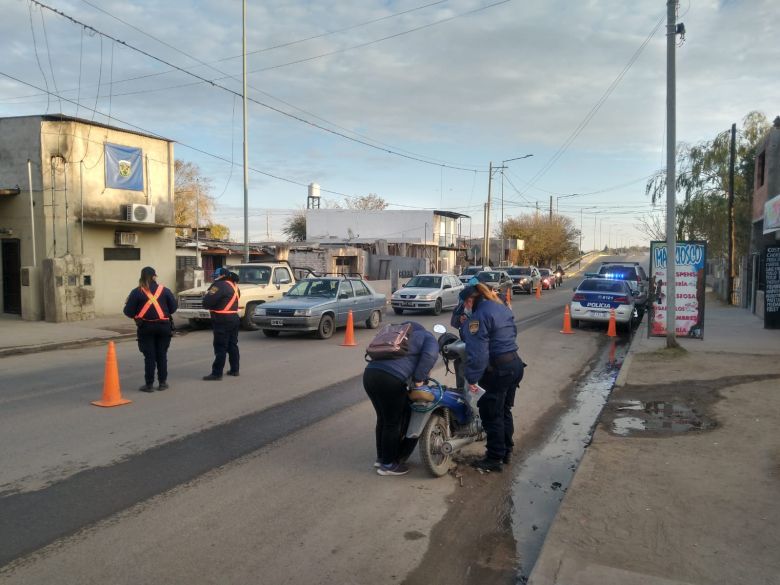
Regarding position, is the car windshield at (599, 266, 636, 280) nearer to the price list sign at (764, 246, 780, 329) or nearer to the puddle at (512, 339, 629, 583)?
the price list sign at (764, 246, 780, 329)

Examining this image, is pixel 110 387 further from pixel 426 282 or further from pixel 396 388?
pixel 426 282

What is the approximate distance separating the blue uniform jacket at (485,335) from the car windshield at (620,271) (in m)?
20.2

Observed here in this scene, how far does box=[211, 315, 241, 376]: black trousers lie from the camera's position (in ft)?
31.7

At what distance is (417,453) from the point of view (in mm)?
6398

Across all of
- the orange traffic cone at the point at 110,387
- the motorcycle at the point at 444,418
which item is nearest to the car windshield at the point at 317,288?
the orange traffic cone at the point at 110,387

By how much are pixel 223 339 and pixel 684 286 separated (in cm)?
1084

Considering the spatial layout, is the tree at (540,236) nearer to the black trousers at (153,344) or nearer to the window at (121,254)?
the window at (121,254)

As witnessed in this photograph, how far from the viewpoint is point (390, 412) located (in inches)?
214

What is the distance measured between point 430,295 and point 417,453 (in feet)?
53.1

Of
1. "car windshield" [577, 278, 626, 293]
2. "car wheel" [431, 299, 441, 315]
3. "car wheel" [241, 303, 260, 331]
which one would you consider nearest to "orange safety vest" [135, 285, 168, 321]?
"car wheel" [241, 303, 260, 331]

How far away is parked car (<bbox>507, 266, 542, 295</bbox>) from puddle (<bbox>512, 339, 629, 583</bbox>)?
28.2 metres

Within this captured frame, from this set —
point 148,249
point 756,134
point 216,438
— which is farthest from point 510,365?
point 756,134

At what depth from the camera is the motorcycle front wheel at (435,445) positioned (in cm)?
552

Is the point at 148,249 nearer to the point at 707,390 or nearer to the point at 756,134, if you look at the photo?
the point at 707,390
